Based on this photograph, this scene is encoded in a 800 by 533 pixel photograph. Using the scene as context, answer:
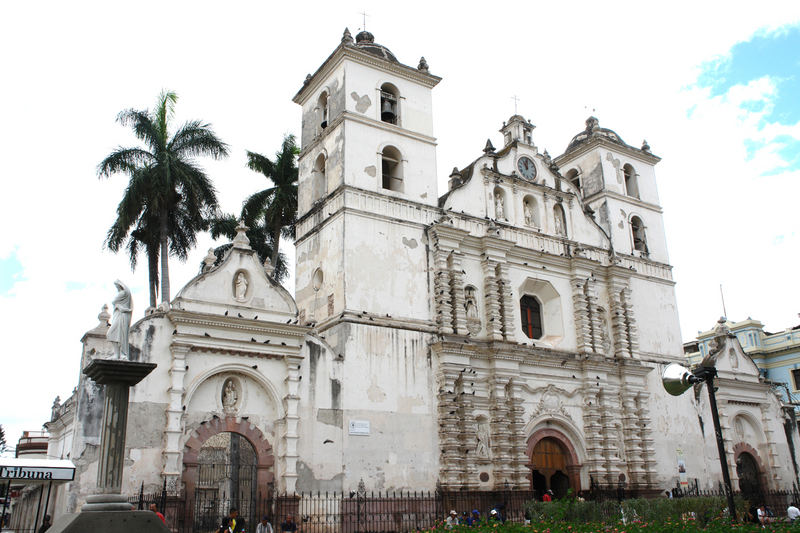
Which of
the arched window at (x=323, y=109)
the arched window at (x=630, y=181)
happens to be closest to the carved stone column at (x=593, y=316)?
the arched window at (x=630, y=181)

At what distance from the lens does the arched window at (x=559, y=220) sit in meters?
26.1

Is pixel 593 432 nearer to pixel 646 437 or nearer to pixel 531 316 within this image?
pixel 646 437

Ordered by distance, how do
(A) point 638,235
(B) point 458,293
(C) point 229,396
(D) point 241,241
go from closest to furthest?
(C) point 229,396, (D) point 241,241, (B) point 458,293, (A) point 638,235

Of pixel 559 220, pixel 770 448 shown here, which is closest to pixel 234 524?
pixel 559 220

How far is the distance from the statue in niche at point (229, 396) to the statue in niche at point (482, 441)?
7.14m

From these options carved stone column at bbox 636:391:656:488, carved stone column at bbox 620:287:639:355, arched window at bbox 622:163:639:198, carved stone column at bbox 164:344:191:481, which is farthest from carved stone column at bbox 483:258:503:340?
arched window at bbox 622:163:639:198

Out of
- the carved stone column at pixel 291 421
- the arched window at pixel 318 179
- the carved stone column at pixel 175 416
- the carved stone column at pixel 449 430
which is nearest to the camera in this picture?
the carved stone column at pixel 175 416

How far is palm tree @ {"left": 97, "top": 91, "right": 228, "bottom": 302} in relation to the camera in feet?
77.4

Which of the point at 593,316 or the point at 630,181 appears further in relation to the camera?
the point at 630,181

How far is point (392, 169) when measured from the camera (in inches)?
941

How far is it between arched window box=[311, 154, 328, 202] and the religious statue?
11610 millimetres

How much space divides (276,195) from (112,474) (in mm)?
18988

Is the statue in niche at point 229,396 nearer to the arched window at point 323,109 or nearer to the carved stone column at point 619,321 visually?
the arched window at point 323,109

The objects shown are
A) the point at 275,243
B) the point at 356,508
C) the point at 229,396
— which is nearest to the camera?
the point at 229,396
